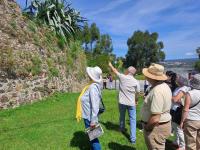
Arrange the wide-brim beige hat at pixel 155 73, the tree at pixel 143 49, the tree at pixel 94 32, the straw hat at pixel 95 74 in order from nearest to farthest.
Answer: the wide-brim beige hat at pixel 155 73, the straw hat at pixel 95 74, the tree at pixel 94 32, the tree at pixel 143 49

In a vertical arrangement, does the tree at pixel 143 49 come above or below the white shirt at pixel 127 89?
above

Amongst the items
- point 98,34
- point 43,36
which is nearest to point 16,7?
point 43,36

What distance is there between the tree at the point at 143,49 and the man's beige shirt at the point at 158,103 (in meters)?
77.5

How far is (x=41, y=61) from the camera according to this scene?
16.2 metres

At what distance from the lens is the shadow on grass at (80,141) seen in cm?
805

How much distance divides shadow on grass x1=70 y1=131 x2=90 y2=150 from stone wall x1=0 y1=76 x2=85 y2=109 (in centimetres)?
539

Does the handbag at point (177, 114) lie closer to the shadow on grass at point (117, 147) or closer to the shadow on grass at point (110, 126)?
the shadow on grass at point (117, 147)

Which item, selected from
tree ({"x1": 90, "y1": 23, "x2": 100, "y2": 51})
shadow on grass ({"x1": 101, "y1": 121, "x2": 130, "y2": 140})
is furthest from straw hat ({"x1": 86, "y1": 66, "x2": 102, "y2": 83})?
tree ({"x1": 90, "y1": 23, "x2": 100, "y2": 51})

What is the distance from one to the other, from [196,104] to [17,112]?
7.51 meters

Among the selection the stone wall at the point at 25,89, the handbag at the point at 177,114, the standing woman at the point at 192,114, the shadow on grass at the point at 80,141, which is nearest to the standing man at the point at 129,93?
the shadow on grass at the point at 80,141

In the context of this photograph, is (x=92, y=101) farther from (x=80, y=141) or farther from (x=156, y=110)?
(x=80, y=141)

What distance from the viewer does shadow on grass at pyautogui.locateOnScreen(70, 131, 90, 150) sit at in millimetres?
8055

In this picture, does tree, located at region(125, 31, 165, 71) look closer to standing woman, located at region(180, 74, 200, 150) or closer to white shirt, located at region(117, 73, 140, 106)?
white shirt, located at region(117, 73, 140, 106)

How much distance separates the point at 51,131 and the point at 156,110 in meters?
4.47
